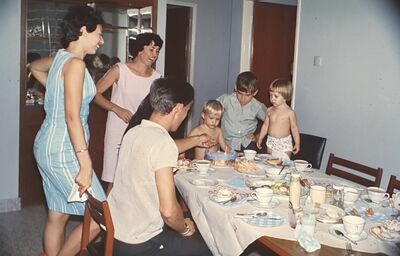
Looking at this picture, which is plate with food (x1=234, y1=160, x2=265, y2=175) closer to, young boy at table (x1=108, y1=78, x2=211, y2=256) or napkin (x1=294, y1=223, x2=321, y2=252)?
young boy at table (x1=108, y1=78, x2=211, y2=256)

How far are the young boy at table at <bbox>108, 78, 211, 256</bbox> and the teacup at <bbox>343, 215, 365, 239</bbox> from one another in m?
0.67

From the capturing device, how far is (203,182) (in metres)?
2.23

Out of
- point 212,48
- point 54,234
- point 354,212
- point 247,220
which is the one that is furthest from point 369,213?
point 212,48

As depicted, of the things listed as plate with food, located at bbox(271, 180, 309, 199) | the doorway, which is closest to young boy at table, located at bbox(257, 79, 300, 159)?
plate with food, located at bbox(271, 180, 309, 199)

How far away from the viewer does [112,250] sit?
171 cm

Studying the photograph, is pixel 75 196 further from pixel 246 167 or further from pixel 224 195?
pixel 246 167

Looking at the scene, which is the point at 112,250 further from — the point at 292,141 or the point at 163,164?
the point at 292,141

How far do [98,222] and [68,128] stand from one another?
1.66ft

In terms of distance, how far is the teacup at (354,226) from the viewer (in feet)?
5.16

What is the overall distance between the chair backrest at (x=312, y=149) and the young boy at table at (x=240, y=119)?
1.89 ft

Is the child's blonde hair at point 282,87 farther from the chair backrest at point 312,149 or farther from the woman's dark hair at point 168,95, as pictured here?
the woman's dark hair at point 168,95

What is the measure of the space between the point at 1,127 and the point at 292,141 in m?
2.44

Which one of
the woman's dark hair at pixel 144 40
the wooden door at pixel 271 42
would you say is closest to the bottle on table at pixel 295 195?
the woman's dark hair at pixel 144 40

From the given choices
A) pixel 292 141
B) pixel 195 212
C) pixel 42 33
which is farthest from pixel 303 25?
pixel 195 212
